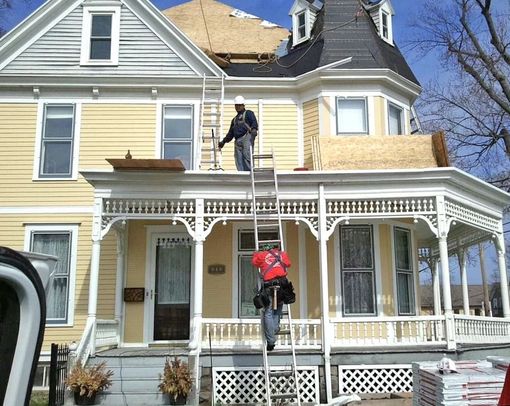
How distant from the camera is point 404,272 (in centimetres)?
1173

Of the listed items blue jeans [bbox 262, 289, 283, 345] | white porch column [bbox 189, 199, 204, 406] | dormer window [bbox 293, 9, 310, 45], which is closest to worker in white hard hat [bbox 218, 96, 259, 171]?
white porch column [bbox 189, 199, 204, 406]

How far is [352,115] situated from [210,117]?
11.0 feet

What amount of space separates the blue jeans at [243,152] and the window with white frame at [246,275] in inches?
66.3

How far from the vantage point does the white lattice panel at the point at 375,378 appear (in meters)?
9.45

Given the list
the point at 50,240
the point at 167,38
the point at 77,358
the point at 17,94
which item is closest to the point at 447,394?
the point at 77,358

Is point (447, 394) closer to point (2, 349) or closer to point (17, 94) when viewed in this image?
point (2, 349)

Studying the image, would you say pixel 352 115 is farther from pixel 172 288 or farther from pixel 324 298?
pixel 172 288

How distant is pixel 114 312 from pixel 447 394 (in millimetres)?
8073

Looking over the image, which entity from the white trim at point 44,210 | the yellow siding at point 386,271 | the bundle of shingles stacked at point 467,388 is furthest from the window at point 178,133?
the bundle of shingles stacked at point 467,388

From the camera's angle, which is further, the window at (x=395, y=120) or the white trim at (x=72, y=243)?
the window at (x=395, y=120)

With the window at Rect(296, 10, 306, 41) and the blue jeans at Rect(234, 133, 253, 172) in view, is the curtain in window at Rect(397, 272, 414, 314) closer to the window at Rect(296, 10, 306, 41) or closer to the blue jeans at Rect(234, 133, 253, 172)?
the blue jeans at Rect(234, 133, 253, 172)

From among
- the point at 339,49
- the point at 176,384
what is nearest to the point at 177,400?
the point at 176,384

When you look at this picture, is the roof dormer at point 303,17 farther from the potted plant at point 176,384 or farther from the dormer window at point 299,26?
the potted plant at point 176,384

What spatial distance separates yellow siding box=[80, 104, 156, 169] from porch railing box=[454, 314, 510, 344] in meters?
7.49
